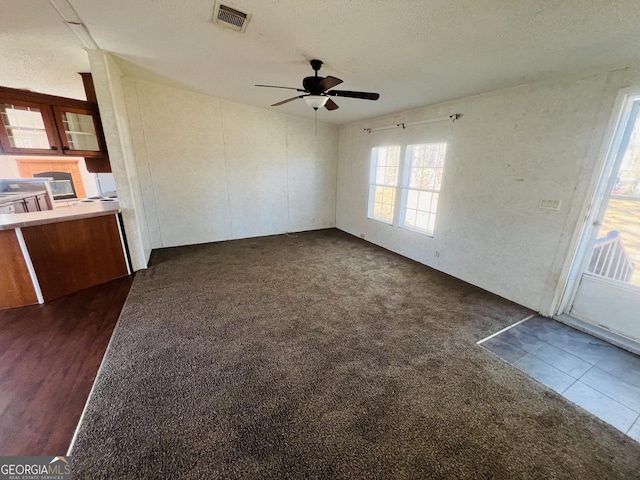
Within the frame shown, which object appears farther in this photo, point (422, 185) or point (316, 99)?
point (422, 185)

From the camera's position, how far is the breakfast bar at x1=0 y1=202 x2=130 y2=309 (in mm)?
2629

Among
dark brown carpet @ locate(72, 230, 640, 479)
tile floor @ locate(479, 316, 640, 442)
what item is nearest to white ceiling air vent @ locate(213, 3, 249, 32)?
dark brown carpet @ locate(72, 230, 640, 479)

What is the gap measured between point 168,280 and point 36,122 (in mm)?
2661

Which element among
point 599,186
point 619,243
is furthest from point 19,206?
point 619,243

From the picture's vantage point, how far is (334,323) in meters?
2.59

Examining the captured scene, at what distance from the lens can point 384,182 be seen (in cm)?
504

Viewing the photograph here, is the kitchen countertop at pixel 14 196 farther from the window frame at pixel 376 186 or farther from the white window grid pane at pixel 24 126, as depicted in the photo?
the window frame at pixel 376 186

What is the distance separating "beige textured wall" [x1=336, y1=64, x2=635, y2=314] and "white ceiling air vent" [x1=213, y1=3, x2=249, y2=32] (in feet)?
9.56

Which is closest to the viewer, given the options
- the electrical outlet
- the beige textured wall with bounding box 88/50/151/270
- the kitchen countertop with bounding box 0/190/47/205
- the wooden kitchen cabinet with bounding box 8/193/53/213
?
the electrical outlet

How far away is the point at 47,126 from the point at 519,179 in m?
5.99

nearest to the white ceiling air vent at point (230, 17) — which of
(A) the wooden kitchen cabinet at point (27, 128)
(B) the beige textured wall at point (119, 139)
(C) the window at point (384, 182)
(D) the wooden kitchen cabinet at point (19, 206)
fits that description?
(B) the beige textured wall at point (119, 139)

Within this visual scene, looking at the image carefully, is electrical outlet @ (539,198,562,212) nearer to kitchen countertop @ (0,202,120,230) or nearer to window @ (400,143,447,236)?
window @ (400,143,447,236)

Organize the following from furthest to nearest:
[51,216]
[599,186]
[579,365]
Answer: [51,216]
[599,186]
[579,365]

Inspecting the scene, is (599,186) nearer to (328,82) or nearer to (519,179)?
(519,179)
